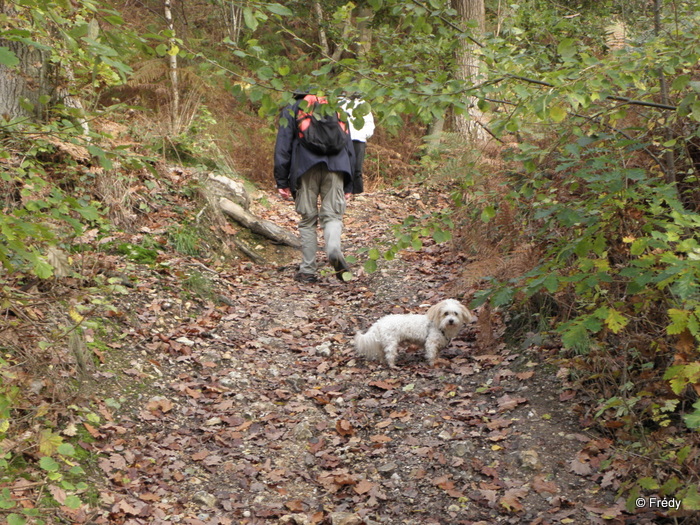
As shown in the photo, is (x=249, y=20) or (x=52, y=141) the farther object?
(x=52, y=141)

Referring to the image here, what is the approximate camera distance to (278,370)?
20.6ft

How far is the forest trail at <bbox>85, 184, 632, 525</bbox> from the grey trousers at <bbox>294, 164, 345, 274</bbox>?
140 centimetres

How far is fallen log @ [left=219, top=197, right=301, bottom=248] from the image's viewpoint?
32.1ft

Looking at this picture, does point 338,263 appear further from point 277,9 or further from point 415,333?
point 277,9

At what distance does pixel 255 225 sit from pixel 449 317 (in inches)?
195

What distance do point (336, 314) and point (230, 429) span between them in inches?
111

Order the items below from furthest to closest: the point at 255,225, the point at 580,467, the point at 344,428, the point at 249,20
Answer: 1. the point at 255,225
2. the point at 344,428
3. the point at 580,467
4. the point at 249,20

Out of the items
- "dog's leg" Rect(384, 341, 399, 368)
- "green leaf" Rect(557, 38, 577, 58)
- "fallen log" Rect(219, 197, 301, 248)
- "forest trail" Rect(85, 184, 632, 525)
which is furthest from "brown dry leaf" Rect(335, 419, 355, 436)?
"fallen log" Rect(219, 197, 301, 248)

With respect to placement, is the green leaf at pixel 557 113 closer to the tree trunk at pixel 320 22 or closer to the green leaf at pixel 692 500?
the green leaf at pixel 692 500

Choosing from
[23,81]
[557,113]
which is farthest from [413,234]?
[23,81]

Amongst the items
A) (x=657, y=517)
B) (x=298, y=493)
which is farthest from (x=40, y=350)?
(x=657, y=517)

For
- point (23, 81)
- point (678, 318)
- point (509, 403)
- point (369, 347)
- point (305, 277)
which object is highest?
point (23, 81)

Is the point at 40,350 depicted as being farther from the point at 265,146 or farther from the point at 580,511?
the point at 265,146

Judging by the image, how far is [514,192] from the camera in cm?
427
